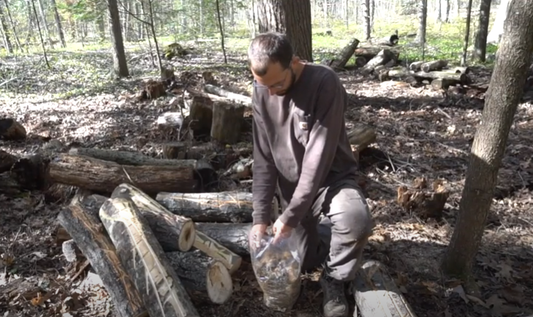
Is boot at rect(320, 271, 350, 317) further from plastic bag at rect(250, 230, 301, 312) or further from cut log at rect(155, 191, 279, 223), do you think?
cut log at rect(155, 191, 279, 223)

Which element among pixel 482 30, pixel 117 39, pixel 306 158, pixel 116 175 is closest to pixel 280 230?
pixel 306 158

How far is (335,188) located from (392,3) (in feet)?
201

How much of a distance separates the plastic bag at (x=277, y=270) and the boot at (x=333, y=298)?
19 cm

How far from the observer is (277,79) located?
2234mm

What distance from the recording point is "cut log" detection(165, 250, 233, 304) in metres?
2.57

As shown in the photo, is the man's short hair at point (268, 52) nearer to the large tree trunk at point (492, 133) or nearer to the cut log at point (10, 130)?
the large tree trunk at point (492, 133)

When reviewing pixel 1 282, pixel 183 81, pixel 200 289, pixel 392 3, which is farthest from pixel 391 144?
pixel 392 3

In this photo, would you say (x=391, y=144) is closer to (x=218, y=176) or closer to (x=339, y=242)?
(x=218, y=176)

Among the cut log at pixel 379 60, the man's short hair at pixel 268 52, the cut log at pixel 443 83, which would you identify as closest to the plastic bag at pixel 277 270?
the man's short hair at pixel 268 52

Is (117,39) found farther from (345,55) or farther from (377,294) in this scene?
(377,294)

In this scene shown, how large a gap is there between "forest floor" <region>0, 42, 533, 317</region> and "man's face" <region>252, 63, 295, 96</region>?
56.0 inches

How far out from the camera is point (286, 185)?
2756mm

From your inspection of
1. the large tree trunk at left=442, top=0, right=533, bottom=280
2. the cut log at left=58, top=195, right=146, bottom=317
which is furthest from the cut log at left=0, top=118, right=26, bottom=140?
the large tree trunk at left=442, top=0, right=533, bottom=280

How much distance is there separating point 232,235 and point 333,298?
90 cm
